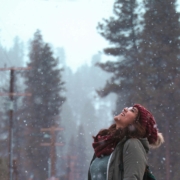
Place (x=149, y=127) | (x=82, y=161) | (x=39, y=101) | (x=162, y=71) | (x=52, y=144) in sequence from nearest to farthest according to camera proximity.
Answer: (x=149, y=127)
(x=162, y=71)
(x=82, y=161)
(x=52, y=144)
(x=39, y=101)

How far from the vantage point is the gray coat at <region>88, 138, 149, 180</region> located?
2.04m

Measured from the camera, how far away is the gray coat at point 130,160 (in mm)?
2043

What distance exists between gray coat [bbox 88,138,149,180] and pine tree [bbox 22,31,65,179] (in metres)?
13.5

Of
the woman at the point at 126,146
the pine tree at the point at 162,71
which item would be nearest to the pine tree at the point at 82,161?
the pine tree at the point at 162,71

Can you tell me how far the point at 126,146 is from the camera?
210 cm

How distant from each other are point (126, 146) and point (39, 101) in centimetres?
1534

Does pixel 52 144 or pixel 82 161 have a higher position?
pixel 52 144

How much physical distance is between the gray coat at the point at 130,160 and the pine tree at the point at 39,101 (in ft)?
44.4

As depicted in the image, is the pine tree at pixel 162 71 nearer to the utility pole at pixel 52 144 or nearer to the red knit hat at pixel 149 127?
the utility pole at pixel 52 144

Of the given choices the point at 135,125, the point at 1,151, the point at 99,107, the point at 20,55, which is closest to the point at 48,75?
the point at 20,55

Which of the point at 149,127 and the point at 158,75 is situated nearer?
the point at 149,127

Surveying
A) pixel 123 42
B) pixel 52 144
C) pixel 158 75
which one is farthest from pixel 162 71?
pixel 52 144

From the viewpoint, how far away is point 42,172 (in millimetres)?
15258

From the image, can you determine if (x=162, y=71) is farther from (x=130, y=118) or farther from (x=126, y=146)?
(x=126, y=146)
